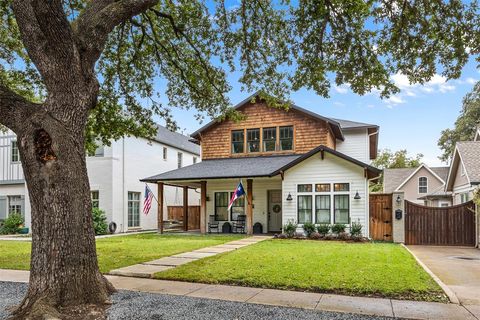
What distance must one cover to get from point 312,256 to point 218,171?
26.9ft

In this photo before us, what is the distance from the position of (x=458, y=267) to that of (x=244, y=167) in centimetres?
1009

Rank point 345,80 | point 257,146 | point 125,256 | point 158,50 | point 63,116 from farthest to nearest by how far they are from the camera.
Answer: point 257,146, point 158,50, point 125,256, point 345,80, point 63,116

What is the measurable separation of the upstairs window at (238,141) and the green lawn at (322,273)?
9.61 metres

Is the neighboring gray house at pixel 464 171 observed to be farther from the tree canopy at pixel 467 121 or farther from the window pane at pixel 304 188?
the tree canopy at pixel 467 121

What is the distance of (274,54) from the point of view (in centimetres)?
1055

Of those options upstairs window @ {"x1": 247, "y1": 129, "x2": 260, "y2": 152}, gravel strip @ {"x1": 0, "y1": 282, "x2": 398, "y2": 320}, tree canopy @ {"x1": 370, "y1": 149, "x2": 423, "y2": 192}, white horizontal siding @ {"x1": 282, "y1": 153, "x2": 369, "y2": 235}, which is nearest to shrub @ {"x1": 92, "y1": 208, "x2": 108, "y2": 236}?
upstairs window @ {"x1": 247, "y1": 129, "x2": 260, "y2": 152}

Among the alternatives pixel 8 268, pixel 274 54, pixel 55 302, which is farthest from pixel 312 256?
pixel 8 268

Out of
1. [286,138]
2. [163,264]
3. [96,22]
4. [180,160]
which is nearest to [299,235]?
[286,138]

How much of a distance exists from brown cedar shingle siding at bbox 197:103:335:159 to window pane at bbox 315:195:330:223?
3.28 metres

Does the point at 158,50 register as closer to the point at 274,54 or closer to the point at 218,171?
the point at 274,54

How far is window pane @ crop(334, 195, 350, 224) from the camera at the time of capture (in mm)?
14930

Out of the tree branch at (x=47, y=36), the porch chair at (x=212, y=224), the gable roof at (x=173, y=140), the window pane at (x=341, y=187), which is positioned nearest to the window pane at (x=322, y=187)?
the window pane at (x=341, y=187)

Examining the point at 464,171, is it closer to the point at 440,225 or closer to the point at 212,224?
the point at 440,225

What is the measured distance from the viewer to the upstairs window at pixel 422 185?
104 feet
